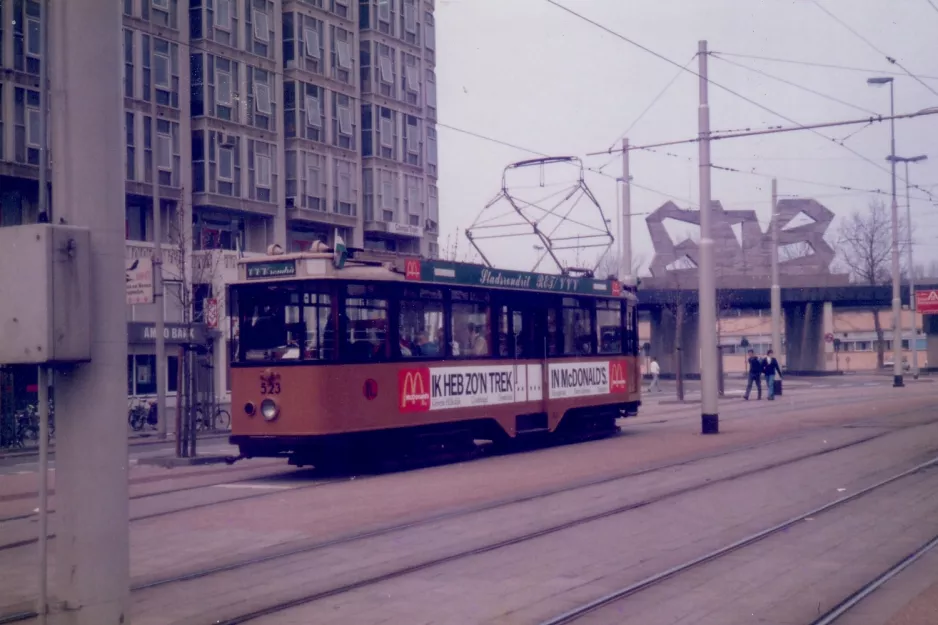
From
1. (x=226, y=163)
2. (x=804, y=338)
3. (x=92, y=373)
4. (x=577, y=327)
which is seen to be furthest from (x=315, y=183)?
(x=92, y=373)

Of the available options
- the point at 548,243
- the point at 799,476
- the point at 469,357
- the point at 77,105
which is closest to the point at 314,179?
the point at 548,243

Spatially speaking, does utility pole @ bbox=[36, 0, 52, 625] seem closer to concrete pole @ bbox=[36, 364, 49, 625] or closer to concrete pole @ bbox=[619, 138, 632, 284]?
concrete pole @ bbox=[36, 364, 49, 625]

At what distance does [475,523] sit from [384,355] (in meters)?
5.20

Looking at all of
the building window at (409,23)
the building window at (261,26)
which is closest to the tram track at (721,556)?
the building window at (261,26)

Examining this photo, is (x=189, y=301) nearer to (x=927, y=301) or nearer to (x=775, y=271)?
(x=775, y=271)

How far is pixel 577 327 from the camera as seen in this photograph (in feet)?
67.9

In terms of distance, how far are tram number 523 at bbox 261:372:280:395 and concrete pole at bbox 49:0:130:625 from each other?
10336 millimetres

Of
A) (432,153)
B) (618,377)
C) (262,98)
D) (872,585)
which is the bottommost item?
(872,585)

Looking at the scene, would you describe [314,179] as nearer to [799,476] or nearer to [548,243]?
[548,243]

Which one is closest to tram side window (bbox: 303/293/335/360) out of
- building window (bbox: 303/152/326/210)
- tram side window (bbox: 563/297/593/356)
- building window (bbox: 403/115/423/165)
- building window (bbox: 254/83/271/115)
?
tram side window (bbox: 563/297/593/356)

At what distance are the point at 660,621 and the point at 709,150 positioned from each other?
50.5ft

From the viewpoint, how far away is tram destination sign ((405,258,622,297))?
1647cm

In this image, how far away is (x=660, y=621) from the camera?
22.4ft

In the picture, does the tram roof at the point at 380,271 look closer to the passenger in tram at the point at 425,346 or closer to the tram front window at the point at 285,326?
the tram front window at the point at 285,326
